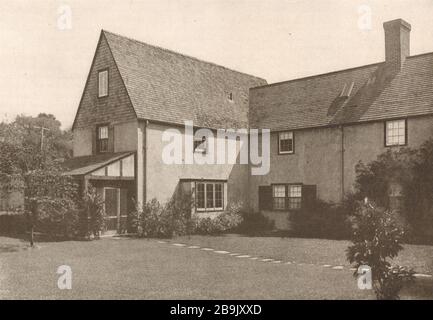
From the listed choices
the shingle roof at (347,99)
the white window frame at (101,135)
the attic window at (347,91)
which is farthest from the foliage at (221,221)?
the attic window at (347,91)

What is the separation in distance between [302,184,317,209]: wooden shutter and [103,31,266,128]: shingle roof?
6201mm

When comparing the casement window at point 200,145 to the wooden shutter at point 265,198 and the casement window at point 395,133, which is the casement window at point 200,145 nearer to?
the wooden shutter at point 265,198

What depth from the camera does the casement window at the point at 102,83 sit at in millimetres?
24812

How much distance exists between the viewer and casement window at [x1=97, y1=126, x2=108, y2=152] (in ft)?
82.2

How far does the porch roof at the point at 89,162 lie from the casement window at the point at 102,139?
47 centimetres

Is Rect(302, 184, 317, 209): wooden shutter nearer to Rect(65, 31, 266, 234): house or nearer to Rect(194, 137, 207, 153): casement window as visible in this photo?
Rect(65, 31, 266, 234): house

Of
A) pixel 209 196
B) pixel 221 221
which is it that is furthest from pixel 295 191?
pixel 209 196

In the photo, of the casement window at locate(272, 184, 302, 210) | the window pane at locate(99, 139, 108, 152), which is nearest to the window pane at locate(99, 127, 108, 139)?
the window pane at locate(99, 139, 108, 152)

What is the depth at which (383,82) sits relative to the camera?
24.4m

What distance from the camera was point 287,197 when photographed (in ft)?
86.0

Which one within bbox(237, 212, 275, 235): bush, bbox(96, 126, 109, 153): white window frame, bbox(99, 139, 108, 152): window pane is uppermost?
bbox(96, 126, 109, 153): white window frame
